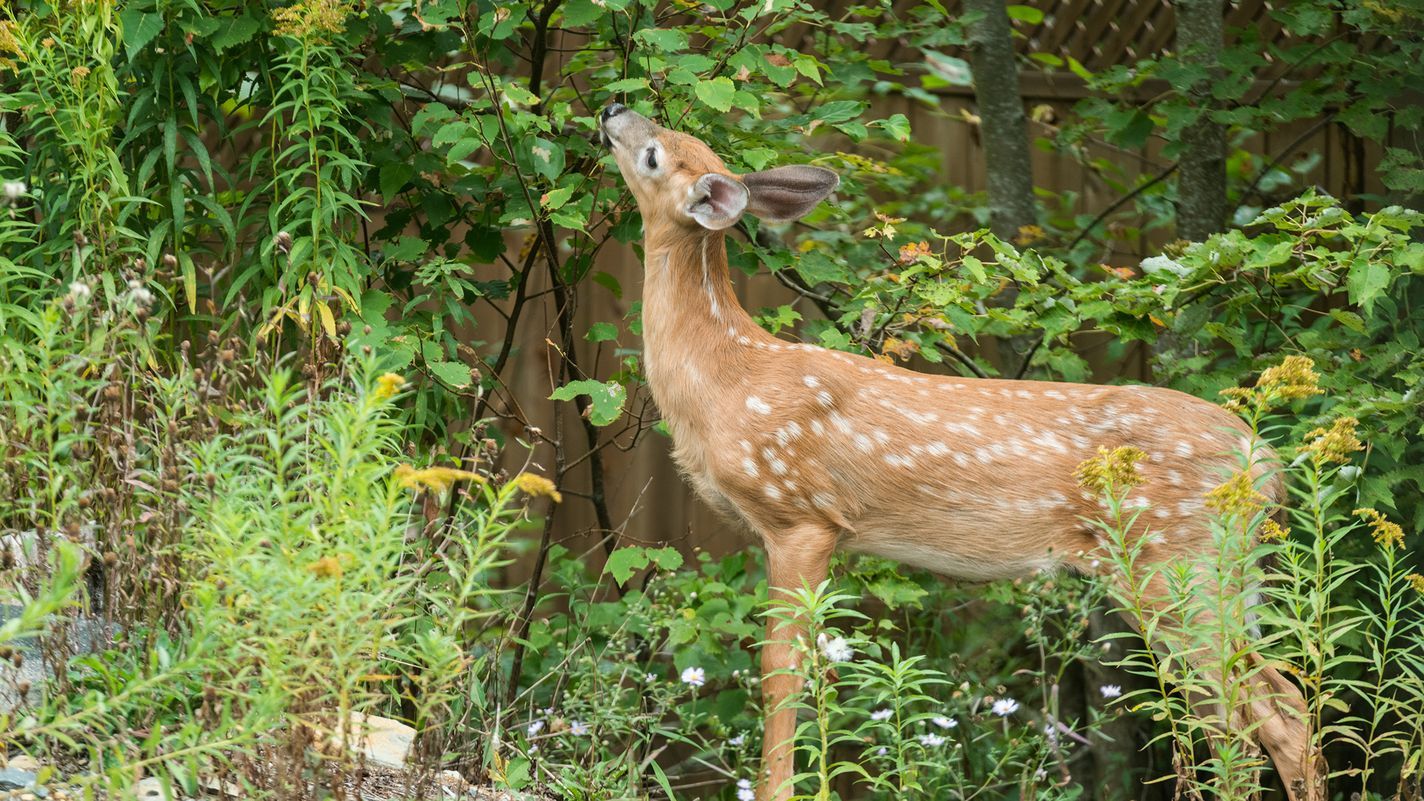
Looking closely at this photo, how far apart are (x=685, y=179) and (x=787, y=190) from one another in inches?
12.1

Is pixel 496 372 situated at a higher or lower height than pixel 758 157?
lower

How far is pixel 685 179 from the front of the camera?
4.41m

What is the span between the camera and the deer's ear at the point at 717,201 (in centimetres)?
422

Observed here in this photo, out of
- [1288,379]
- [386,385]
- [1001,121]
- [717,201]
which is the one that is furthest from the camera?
[1001,121]

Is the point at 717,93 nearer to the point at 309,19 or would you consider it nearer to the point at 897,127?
the point at 897,127

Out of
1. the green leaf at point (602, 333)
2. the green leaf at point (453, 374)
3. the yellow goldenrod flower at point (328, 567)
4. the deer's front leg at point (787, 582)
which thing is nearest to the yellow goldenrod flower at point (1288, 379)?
the deer's front leg at point (787, 582)

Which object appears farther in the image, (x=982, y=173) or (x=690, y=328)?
(x=982, y=173)

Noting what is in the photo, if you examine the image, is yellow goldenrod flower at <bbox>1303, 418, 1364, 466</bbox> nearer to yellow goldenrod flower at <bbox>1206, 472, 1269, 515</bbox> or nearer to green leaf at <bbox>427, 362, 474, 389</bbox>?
yellow goldenrod flower at <bbox>1206, 472, 1269, 515</bbox>

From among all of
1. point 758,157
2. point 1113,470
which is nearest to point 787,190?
point 758,157

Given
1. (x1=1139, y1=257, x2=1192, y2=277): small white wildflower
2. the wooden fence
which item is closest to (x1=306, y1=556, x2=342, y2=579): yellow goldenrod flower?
(x1=1139, y1=257, x2=1192, y2=277): small white wildflower

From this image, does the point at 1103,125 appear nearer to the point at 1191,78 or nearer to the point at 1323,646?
the point at 1191,78

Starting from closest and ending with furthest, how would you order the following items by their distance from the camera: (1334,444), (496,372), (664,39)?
(1334,444), (664,39), (496,372)

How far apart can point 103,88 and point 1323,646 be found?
333cm

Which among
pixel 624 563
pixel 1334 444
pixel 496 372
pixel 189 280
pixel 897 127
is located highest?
pixel 897 127
